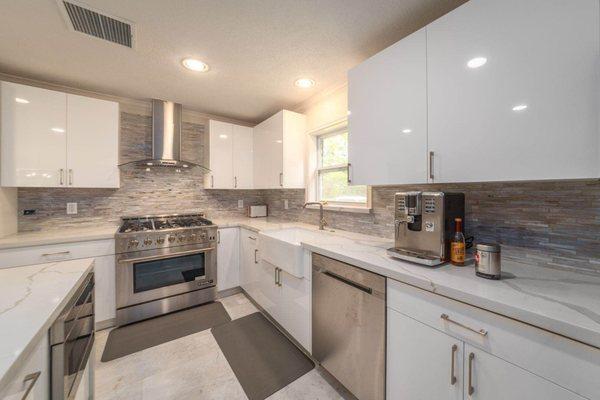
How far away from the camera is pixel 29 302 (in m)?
0.78

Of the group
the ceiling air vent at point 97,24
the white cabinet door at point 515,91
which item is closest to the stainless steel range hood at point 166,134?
the ceiling air vent at point 97,24

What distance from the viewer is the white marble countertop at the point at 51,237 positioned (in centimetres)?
180

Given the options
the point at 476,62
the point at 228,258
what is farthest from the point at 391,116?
the point at 228,258

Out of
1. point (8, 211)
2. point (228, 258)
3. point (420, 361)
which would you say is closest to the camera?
point (420, 361)

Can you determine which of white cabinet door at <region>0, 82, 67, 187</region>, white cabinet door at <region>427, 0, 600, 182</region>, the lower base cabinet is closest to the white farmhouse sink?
the lower base cabinet

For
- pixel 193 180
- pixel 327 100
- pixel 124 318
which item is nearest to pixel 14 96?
pixel 193 180

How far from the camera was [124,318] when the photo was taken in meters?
2.18

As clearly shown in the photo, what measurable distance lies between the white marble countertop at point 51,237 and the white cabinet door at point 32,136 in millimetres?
459

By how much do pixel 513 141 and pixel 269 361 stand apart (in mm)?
2056

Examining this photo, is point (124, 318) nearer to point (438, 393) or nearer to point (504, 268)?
point (438, 393)

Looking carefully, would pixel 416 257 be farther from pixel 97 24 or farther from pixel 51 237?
pixel 51 237

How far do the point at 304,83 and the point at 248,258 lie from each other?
1992 mm

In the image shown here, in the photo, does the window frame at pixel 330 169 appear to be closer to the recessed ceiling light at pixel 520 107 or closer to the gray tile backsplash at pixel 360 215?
the gray tile backsplash at pixel 360 215

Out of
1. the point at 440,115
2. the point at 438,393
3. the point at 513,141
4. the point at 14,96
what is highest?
the point at 14,96
